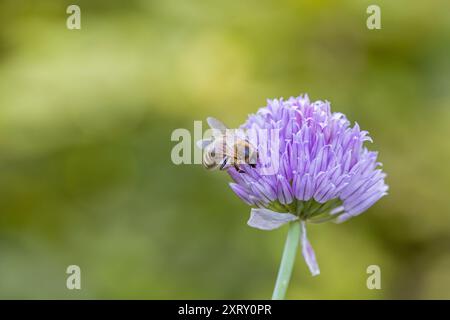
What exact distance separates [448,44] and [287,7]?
118cm

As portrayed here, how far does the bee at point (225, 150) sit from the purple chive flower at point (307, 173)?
3cm

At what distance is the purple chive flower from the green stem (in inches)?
2.2

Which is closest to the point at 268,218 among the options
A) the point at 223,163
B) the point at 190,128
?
the point at 223,163

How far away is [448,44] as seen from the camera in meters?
4.63

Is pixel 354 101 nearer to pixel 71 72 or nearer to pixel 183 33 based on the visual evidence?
pixel 183 33

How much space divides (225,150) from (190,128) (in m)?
2.12

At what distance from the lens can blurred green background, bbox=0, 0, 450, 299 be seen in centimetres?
429

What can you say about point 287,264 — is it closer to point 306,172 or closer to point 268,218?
point 268,218

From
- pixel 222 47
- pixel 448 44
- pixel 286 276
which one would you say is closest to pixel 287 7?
pixel 222 47

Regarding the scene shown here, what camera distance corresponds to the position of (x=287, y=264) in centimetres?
187

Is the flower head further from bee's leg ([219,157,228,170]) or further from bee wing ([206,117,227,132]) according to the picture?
bee wing ([206,117,227,132])

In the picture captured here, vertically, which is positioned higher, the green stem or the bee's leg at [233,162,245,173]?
the bee's leg at [233,162,245,173]

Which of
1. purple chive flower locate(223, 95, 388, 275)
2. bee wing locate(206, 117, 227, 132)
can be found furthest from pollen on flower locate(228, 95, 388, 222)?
bee wing locate(206, 117, 227, 132)

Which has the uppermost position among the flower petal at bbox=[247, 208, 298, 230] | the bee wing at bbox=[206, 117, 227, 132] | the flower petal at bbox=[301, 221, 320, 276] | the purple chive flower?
the bee wing at bbox=[206, 117, 227, 132]
